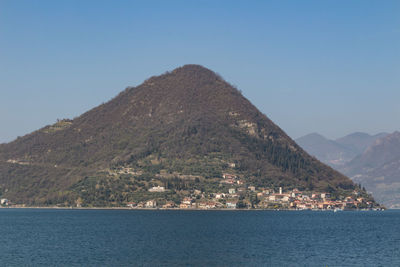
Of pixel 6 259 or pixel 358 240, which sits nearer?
pixel 6 259

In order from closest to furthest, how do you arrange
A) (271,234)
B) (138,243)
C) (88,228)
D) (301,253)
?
(301,253)
(138,243)
(271,234)
(88,228)

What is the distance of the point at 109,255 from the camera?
112 m

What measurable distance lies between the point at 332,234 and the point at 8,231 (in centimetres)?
9227

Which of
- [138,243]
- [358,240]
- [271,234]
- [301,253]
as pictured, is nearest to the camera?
[301,253]

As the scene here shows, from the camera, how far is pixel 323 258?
110 meters

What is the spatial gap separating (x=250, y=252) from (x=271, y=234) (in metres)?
44.7

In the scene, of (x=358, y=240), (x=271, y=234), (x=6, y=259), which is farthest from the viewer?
(x=271, y=234)

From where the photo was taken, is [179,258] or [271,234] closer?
[179,258]

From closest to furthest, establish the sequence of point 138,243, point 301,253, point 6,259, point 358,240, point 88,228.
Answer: point 6,259 → point 301,253 → point 138,243 → point 358,240 → point 88,228

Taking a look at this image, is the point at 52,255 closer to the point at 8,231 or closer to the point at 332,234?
the point at 8,231

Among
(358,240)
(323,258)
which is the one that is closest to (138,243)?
(323,258)

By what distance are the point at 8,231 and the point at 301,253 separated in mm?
92214

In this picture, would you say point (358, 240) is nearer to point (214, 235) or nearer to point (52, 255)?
point (214, 235)

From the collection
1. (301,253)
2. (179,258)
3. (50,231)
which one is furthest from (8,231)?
(301,253)
